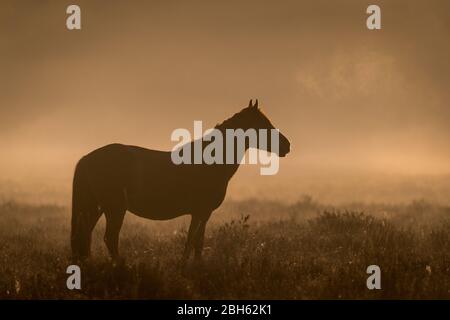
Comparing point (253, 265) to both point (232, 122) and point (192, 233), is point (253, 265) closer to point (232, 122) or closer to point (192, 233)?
point (192, 233)

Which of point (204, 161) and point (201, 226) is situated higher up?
point (204, 161)

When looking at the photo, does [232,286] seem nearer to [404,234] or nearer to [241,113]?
[241,113]

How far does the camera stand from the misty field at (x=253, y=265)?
27.5 ft

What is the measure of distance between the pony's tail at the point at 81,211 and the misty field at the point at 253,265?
1.20 ft

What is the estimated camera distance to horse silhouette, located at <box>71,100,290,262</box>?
33.2 feet

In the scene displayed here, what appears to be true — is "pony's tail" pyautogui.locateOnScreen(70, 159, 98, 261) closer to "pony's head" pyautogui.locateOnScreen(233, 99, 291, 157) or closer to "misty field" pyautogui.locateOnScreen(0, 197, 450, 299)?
"misty field" pyautogui.locateOnScreen(0, 197, 450, 299)

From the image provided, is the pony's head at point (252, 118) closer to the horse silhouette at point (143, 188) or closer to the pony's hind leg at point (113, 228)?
the horse silhouette at point (143, 188)

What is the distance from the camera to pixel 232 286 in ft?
28.0

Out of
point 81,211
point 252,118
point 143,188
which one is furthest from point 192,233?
point 252,118

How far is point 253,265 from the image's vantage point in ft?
31.3

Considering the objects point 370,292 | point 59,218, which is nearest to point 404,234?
point 370,292

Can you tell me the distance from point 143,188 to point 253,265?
100 inches

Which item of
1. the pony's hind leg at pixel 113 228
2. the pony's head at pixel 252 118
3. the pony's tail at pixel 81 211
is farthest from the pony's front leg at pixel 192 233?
the pony's head at pixel 252 118

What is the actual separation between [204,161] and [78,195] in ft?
7.92
